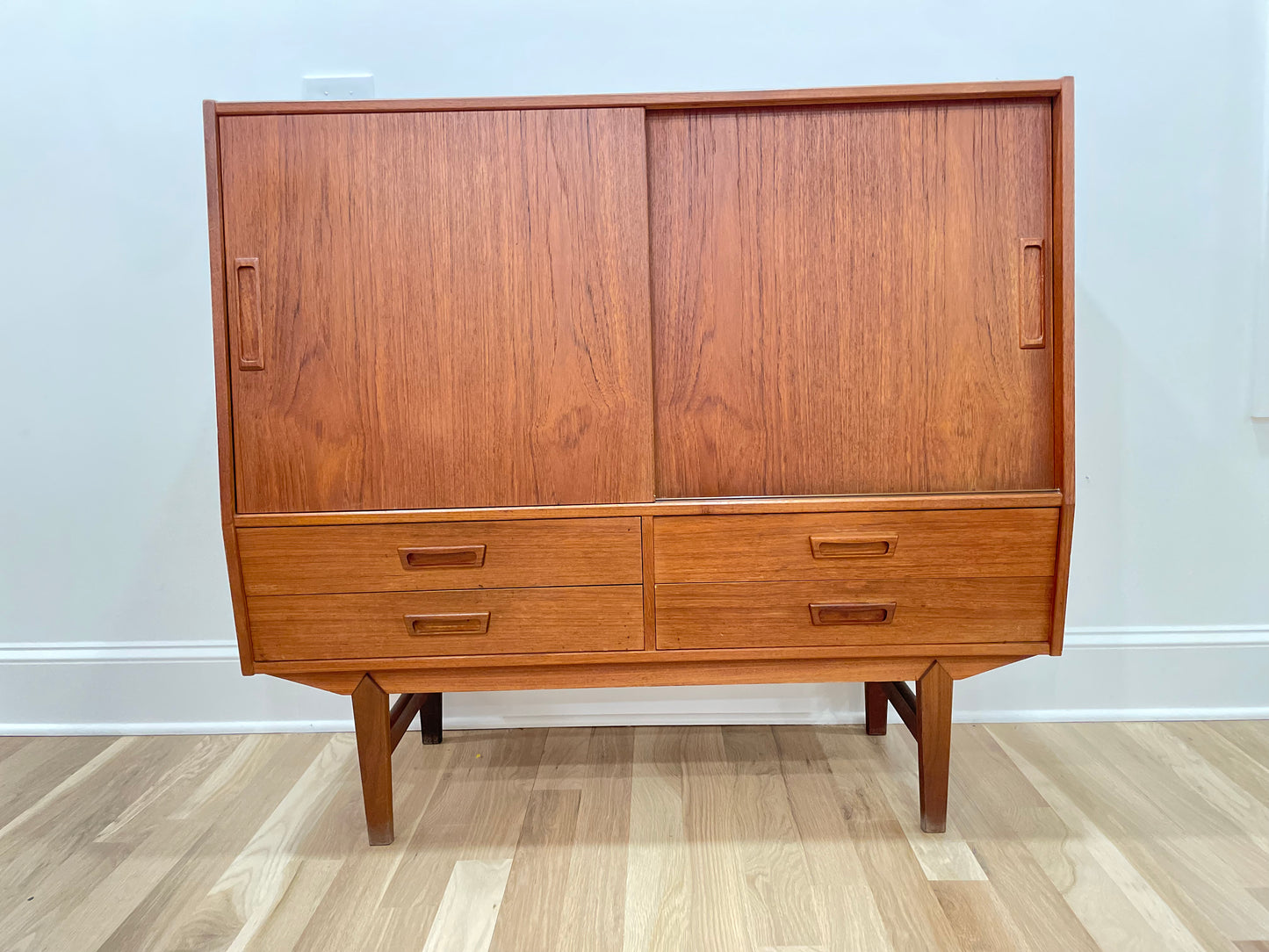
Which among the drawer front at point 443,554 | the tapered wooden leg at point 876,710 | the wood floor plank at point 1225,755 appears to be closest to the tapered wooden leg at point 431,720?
the drawer front at point 443,554

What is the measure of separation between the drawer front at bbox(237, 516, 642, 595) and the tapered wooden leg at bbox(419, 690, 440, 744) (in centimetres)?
57

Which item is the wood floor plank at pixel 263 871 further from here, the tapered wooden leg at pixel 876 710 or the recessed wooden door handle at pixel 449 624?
the tapered wooden leg at pixel 876 710

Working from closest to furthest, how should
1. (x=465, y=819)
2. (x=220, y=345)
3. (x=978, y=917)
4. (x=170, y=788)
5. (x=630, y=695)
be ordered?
(x=978, y=917)
(x=220, y=345)
(x=465, y=819)
(x=170, y=788)
(x=630, y=695)

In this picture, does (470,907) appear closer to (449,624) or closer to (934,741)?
(449,624)

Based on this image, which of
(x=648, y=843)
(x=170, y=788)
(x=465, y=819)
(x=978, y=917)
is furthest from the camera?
(x=170, y=788)

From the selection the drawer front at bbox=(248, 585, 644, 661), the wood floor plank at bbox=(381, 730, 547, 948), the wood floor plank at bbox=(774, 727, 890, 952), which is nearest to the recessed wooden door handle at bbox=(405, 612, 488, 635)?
the drawer front at bbox=(248, 585, 644, 661)

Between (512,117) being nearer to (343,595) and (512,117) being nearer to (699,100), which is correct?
(699,100)

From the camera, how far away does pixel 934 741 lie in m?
1.41

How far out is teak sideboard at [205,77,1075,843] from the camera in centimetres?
130

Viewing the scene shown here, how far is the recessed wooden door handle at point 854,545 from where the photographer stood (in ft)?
4.37

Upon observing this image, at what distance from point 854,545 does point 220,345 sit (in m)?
1.13

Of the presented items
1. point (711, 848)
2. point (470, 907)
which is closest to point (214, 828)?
point (470, 907)

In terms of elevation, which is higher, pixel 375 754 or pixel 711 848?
pixel 375 754

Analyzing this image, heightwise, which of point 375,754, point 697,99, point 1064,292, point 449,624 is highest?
point 697,99
